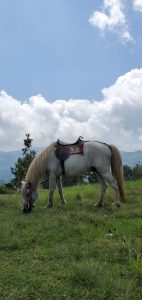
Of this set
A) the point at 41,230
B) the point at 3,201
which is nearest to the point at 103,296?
the point at 41,230

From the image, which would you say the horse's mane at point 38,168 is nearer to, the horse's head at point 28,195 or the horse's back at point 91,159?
the horse's head at point 28,195

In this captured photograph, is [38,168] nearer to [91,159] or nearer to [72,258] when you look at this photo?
[91,159]

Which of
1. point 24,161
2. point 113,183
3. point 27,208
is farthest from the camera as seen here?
point 24,161

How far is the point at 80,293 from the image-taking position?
15.1 ft

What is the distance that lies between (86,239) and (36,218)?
2.90m

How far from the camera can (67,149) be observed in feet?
39.1

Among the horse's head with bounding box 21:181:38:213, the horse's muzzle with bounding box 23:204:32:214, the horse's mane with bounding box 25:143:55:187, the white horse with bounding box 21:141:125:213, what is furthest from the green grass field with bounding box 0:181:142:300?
the horse's mane with bounding box 25:143:55:187

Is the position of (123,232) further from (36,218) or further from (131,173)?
(131,173)

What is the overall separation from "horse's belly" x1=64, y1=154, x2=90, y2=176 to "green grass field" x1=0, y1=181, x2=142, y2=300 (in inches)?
102

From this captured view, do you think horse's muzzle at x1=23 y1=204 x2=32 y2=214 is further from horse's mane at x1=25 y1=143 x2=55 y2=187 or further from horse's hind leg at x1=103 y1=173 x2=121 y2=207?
horse's hind leg at x1=103 y1=173 x2=121 y2=207

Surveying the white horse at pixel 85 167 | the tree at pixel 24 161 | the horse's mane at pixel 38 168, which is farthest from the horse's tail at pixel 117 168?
the tree at pixel 24 161

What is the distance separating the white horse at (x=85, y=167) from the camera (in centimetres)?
1163

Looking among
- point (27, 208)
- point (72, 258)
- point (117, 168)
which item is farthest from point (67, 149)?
point (72, 258)

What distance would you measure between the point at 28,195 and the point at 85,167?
1.87 m
